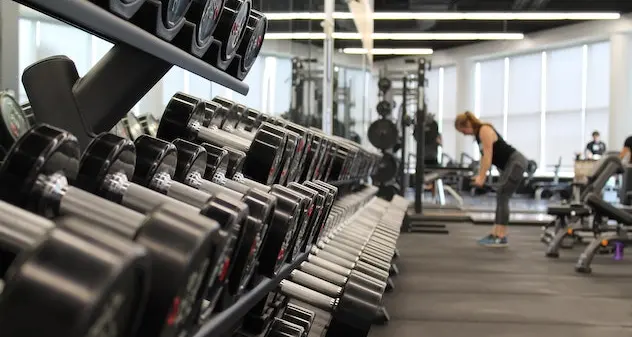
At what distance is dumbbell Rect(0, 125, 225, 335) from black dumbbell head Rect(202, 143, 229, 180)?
21.5 inches

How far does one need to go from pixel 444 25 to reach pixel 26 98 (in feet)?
45.3

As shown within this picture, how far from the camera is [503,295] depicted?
14.8 feet

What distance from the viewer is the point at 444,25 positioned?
14.5m

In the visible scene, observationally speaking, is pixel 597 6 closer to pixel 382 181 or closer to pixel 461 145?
pixel 461 145

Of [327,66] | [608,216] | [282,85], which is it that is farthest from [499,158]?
→ [282,85]

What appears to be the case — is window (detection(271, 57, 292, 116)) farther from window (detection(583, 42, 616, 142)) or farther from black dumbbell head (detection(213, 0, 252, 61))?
window (detection(583, 42, 616, 142))

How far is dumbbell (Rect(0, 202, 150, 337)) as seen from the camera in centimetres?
45

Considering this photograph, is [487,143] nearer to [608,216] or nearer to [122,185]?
[608,216]

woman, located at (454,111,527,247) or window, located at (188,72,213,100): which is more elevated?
window, located at (188,72,213,100)

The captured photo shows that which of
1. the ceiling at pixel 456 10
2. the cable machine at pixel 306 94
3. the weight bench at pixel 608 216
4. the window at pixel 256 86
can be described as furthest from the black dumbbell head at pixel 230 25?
the weight bench at pixel 608 216

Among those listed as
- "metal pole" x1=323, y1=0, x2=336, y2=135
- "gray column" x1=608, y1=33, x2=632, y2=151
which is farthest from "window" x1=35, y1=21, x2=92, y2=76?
"gray column" x1=608, y1=33, x2=632, y2=151

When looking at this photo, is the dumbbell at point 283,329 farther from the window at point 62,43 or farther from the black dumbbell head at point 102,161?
the black dumbbell head at point 102,161

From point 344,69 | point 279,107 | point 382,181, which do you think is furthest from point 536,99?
point 279,107

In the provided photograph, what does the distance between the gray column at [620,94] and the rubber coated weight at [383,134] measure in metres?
5.53
